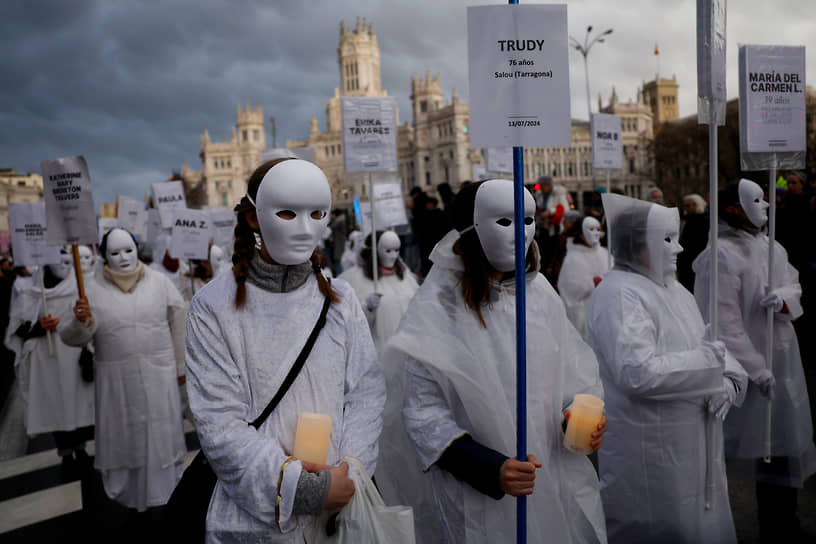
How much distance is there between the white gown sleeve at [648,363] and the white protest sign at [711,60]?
0.94 meters

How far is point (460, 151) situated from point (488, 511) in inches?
3303

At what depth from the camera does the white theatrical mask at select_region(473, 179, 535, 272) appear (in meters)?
2.25

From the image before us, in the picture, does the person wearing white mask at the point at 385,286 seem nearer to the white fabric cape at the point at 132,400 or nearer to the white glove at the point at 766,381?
the white fabric cape at the point at 132,400

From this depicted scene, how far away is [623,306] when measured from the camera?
112 inches

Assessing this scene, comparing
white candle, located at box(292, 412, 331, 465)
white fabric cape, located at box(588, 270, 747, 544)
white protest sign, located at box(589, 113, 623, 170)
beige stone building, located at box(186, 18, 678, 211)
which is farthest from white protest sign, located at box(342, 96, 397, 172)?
beige stone building, located at box(186, 18, 678, 211)

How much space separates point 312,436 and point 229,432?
24 centimetres

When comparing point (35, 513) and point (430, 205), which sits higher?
point (430, 205)

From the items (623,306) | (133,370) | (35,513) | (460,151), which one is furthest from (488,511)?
(460,151)

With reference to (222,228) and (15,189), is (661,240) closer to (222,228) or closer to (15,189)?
(222,228)

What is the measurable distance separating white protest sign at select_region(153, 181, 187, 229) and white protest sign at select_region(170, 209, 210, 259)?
2760mm

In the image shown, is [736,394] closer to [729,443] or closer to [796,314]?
[729,443]

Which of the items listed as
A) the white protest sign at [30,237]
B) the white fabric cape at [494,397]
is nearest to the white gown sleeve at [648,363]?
the white fabric cape at [494,397]

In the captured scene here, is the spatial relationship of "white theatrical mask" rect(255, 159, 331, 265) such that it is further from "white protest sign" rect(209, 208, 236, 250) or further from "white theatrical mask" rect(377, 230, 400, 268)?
"white protest sign" rect(209, 208, 236, 250)

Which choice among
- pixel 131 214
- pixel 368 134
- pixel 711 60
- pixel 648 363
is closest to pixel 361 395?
pixel 648 363
